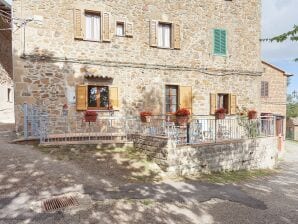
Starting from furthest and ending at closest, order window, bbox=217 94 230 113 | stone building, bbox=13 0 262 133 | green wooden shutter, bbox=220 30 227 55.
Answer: window, bbox=217 94 230 113 < green wooden shutter, bbox=220 30 227 55 < stone building, bbox=13 0 262 133

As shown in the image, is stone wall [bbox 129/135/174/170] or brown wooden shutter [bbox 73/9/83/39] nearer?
stone wall [bbox 129/135/174/170]

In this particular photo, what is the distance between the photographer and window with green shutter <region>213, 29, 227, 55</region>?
14.8 m

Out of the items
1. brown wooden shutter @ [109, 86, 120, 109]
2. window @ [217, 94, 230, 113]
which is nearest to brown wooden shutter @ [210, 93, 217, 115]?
window @ [217, 94, 230, 113]

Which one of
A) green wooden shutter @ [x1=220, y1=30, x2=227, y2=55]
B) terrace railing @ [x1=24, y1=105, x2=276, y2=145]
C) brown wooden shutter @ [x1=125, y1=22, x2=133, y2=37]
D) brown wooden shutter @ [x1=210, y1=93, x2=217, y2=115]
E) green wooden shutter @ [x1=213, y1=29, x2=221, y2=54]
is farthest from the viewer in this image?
green wooden shutter @ [x1=220, y1=30, x2=227, y2=55]

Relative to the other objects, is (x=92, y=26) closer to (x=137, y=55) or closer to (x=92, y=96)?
(x=137, y=55)

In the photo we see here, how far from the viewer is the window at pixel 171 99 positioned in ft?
45.6

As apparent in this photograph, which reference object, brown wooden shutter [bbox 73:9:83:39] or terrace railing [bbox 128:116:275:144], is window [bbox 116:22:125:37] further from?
terrace railing [bbox 128:116:275:144]

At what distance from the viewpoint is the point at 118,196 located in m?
6.45

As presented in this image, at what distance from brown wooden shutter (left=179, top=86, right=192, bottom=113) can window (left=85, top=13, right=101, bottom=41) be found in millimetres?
4696

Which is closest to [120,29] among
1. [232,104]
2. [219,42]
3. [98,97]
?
[98,97]

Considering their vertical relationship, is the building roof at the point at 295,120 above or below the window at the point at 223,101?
below

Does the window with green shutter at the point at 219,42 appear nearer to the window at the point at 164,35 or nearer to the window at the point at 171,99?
the window at the point at 164,35

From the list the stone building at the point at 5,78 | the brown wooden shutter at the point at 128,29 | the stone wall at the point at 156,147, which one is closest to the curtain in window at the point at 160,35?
the brown wooden shutter at the point at 128,29

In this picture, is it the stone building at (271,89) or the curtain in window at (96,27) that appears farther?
the stone building at (271,89)
